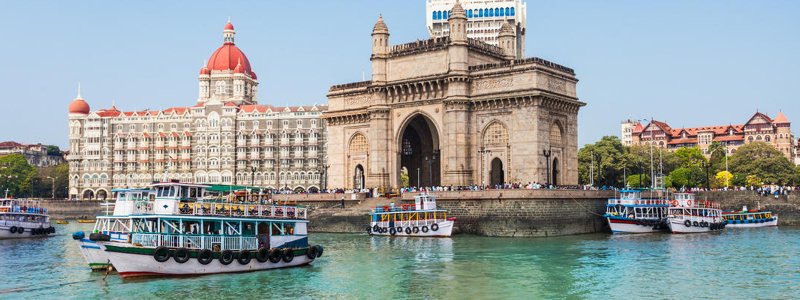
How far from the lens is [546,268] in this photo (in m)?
40.2

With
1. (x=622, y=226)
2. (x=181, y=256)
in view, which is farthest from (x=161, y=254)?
(x=622, y=226)

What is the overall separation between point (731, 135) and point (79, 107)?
116416 millimetres

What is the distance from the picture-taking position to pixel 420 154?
79812 millimetres

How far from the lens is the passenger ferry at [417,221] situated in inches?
2330

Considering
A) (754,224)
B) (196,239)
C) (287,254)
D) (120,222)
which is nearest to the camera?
(196,239)

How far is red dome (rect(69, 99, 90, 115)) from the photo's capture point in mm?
139750

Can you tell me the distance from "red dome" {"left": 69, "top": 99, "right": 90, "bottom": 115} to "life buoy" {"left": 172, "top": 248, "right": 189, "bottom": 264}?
112637 mm

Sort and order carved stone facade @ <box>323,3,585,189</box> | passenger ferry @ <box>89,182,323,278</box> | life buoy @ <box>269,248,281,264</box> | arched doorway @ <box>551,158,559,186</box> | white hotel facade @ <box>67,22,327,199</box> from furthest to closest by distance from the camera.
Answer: white hotel facade @ <box>67,22,327,199</box> < arched doorway @ <box>551,158,559,186</box> < carved stone facade @ <box>323,3,585,189</box> < life buoy @ <box>269,248,281,264</box> < passenger ferry @ <box>89,182,323,278</box>

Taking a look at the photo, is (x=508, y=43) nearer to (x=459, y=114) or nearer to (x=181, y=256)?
(x=459, y=114)

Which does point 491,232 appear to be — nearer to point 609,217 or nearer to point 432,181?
point 609,217

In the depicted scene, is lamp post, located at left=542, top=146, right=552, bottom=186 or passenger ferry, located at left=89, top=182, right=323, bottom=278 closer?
passenger ferry, located at left=89, top=182, right=323, bottom=278

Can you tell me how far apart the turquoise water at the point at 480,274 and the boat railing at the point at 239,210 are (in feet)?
9.93

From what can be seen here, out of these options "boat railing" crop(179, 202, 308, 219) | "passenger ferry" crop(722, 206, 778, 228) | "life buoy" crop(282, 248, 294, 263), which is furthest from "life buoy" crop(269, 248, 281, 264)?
"passenger ferry" crop(722, 206, 778, 228)

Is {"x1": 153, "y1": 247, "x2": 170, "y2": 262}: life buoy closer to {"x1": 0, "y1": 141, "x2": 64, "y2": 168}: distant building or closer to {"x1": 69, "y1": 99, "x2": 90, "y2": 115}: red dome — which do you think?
{"x1": 69, "y1": 99, "x2": 90, "y2": 115}: red dome
